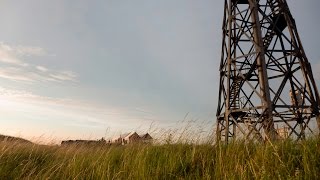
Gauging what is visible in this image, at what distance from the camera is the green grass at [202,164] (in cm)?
380

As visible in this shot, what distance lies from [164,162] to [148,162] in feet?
0.91

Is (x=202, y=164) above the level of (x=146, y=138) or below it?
below

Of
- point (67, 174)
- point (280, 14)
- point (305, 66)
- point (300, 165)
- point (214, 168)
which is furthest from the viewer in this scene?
point (280, 14)

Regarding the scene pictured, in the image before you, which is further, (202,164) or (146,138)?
(146,138)

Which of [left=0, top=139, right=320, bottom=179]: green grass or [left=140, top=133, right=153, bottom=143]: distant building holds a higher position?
[left=140, top=133, right=153, bottom=143]: distant building

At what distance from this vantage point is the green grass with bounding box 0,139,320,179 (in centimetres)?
380

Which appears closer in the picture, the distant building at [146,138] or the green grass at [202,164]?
the green grass at [202,164]

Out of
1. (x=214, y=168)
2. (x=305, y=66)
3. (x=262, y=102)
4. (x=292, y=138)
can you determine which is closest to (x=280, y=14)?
(x=305, y=66)

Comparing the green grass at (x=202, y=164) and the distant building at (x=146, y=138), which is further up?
the distant building at (x=146, y=138)

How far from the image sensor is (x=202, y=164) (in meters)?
4.91

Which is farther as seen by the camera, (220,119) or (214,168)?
(220,119)

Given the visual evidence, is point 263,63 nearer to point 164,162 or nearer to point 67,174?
point 164,162

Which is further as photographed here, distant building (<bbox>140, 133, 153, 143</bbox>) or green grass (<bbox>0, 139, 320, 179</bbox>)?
distant building (<bbox>140, 133, 153, 143</bbox>)

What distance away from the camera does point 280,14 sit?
44.7 feet
